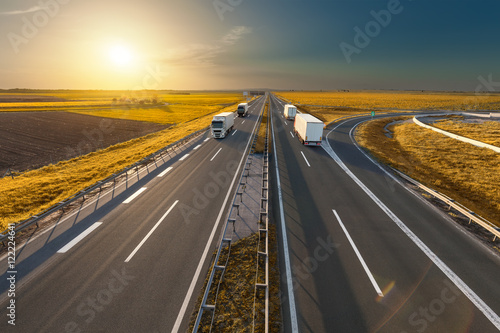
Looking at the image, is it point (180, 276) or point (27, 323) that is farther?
point (180, 276)

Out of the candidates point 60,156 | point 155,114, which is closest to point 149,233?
point 60,156

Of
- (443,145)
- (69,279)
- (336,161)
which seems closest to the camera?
(69,279)

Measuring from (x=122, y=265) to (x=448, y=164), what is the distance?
28.8 metres

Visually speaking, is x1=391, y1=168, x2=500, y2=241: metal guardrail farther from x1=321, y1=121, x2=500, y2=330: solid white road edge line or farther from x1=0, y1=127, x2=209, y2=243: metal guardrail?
x1=0, y1=127, x2=209, y2=243: metal guardrail

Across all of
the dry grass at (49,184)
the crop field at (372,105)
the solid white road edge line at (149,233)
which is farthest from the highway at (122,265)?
the crop field at (372,105)

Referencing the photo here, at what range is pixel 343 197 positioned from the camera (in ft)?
46.2

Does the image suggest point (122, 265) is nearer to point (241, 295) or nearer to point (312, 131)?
point (241, 295)

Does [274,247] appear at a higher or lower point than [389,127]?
lower

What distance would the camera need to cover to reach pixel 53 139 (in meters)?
35.2

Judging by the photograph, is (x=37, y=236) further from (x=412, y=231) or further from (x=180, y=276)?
(x=412, y=231)

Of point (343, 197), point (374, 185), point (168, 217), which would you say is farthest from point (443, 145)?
point (168, 217)

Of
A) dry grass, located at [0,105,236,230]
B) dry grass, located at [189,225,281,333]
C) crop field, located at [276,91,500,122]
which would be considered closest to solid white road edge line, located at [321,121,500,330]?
dry grass, located at [189,225,281,333]

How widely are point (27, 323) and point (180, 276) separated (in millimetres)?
4595

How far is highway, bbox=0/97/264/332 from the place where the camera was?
6.58 m
